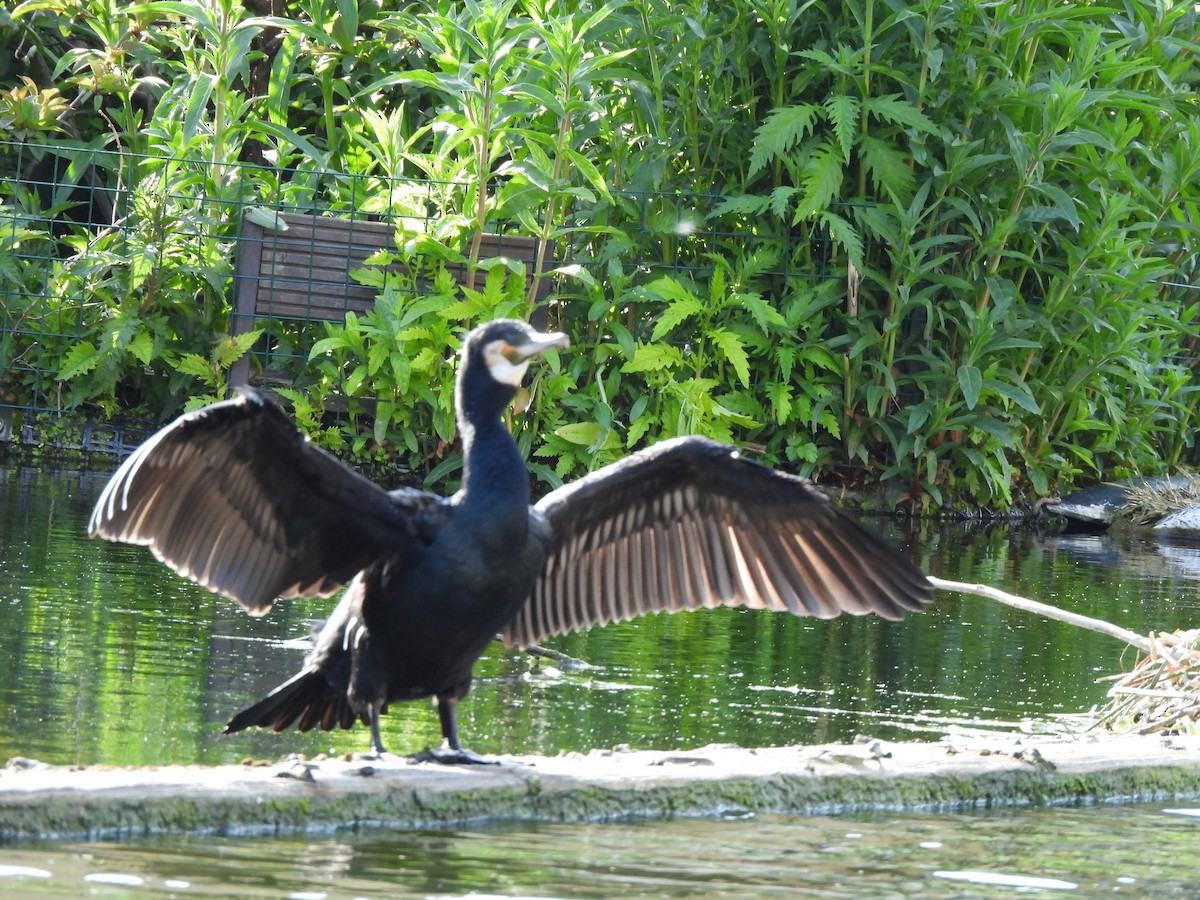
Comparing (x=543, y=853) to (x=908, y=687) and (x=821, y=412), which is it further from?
(x=821, y=412)

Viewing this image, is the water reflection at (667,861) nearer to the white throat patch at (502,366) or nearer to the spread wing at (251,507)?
the spread wing at (251,507)

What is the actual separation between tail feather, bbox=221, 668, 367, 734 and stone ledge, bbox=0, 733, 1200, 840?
17.1 inches

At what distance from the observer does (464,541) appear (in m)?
4.07

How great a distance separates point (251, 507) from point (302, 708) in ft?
1.82

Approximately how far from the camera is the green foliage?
1059 cm

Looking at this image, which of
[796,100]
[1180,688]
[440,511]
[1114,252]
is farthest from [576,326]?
[440,511]

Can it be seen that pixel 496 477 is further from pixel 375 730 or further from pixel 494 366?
pixel 375 730

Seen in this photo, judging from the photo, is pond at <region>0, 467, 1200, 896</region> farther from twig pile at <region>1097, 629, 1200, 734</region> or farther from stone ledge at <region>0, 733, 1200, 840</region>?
twig pile at <region>1097, 629, 1200, 734</region>

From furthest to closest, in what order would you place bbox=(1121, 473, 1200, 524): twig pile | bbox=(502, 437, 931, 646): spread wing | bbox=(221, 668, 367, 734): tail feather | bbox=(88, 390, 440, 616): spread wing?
bbox=(1121, 473, 1200, 524): twig pile
bbox=(502, 437, 931, 646): spread wing
bbox=(221, 668, 367, 734): tail feather
bbox=(88, 390, 440, 616): spread wing

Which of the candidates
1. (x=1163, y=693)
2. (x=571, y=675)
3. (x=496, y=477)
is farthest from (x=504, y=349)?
(x=1163, y=693)

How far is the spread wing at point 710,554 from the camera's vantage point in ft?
15.7

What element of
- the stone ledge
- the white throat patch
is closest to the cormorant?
the white throat patch

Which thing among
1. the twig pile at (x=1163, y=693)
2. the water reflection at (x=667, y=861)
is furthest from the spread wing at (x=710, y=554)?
the twig pile at (x=1163, y=693)

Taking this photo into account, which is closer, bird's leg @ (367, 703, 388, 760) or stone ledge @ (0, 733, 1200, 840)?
stone ledge @ (0, 733, 1200, 840)
